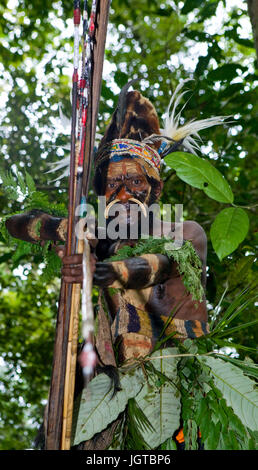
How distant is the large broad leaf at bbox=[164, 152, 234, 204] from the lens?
1.69 m

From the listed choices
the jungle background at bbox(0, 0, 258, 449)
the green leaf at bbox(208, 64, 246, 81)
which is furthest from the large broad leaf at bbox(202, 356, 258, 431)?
the green leaf at bbox(208, 64, 246, 81)

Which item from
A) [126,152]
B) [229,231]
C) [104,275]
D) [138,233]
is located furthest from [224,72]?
[229,231]

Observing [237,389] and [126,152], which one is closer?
[237,389]

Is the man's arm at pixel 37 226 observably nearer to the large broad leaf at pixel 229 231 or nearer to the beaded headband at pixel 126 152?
the beaded headband at pixel 126 152

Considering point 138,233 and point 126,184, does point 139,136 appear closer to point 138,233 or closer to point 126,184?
point 126,184

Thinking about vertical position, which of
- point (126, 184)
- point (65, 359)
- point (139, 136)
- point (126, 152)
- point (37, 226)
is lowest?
point (65, 359)

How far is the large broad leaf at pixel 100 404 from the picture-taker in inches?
84.7

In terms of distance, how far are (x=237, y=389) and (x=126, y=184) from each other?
1266 mm

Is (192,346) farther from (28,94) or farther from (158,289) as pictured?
(28,94)

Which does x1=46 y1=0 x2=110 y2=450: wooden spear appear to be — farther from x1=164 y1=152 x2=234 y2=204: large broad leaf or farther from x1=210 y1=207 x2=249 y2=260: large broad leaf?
x1=210 y1=207 x2=249 y2=260: large broad leaf

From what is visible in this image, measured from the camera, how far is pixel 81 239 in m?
1.75

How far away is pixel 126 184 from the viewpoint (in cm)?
295

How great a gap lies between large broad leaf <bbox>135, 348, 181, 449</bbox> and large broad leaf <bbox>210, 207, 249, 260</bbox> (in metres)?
0.84
